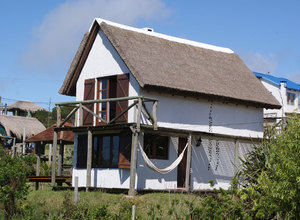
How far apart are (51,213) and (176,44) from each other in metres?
10.9

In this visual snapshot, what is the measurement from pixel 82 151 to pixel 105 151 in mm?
1381

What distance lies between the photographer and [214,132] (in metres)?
21.4

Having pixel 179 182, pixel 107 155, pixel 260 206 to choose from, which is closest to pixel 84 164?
pixel 107 155

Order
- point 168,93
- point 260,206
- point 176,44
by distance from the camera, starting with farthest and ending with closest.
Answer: point 176,44, point 168,93, point 260,206

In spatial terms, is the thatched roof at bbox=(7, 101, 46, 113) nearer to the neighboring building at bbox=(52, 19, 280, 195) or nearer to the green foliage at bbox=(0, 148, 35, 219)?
the neighboring building at bbox=(52, 19, 280, 195)

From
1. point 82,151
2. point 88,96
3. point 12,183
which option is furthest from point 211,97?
point 12,183

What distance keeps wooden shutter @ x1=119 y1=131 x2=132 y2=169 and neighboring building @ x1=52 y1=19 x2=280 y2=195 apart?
4 centimetres

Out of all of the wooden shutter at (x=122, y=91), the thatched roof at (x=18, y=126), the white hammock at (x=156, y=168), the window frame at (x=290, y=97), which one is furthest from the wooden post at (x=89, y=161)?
the window frame at (x=290, y=97)

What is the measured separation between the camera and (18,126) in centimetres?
4244

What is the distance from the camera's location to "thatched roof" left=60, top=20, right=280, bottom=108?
19.8m

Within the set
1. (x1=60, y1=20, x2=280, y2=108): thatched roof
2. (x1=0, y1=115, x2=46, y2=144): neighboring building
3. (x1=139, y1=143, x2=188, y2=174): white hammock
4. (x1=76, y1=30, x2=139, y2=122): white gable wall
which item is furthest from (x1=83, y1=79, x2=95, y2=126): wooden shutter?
(x1=0, y1=115, x2=46, y2=144): neighboring building

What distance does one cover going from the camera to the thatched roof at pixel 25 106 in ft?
193

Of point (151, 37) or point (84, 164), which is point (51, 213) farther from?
point (151, 37)

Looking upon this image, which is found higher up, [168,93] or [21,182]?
[168,93]
